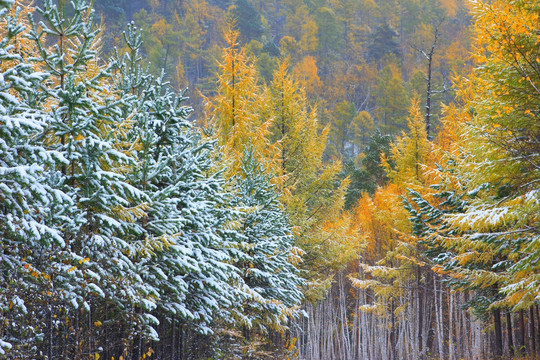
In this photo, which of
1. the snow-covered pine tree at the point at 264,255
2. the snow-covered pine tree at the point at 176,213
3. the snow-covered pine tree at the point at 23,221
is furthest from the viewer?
the snow-covered pine tree at the point at 264,255

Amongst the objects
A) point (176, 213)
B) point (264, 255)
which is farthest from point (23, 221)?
point (264, 255)

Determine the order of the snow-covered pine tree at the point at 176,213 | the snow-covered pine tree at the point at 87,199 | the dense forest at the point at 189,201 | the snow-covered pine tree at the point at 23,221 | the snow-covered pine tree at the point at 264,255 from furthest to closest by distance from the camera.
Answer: the snow-covered pine tree at the point at 264,255
the snow-covered pine tree at the point at 176,213
the snow-covered pine tree at the point at 87,199
the dense forest at the point at 189,201
the snow-covered pine tree at the point at 23,221

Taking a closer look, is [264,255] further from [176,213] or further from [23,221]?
[23,221]

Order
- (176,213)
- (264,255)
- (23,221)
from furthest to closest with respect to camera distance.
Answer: (264,255) → (176,213) → (23,221)

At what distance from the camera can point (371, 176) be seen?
31625 millimetres

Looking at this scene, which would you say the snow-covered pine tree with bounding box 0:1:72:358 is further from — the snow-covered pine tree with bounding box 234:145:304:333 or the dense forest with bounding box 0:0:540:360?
the snow-covered pine tree with bounding box 234:145:304:333

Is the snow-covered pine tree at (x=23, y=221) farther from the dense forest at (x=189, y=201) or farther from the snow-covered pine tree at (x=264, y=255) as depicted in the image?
the snow-covered pine tree at (x=264, y=255)

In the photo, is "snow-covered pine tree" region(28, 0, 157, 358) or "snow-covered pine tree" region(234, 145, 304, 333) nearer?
"snow-covered pine tree" region(28, 0, 157, 358)

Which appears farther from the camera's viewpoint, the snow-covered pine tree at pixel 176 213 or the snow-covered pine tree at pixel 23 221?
the snow-covered pine tree at pixel 176 213

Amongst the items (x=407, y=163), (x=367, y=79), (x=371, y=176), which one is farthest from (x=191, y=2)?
(x=407, y=163)

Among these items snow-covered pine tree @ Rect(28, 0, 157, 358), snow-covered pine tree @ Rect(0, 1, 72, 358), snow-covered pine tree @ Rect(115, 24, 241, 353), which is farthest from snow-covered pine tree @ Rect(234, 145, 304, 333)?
snow-covered pine tree @ Rect(0, 1, 72, 358)

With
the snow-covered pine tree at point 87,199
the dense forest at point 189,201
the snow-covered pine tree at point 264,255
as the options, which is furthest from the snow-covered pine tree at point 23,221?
the snow-covered pine tree at point 264,255

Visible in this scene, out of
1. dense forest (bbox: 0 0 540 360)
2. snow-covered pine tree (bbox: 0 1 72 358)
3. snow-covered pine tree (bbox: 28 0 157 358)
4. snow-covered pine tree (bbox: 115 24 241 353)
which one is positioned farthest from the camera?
snow-covered pine tree (bbox: 115 24 241 353)

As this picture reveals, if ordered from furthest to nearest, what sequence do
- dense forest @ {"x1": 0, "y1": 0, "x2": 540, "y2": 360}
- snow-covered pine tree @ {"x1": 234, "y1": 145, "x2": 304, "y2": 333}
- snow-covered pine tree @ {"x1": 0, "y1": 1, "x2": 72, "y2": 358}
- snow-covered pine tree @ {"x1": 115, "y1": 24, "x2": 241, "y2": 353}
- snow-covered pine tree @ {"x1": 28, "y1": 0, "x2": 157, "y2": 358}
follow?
1. snow-covered pine tree @ {"x1": 234, "y1": 145, "x2": 304, "y2": 333}
2. snow-covered pine tree @ {"x1": 115, "y1": 24, "x2": 241, "y2": 353}
3. snow-covered pine tree @ {"x1": 28, "y1": 0, "x2": 157, "y2": 358}
4. dense forest @ {"x1": 0, "y1": 0, "x2": 540, "y2": 360}
5. snow-covered pine tree @ {"x1": 0, "y1": 1, "x2": 72, "y2": 358}
